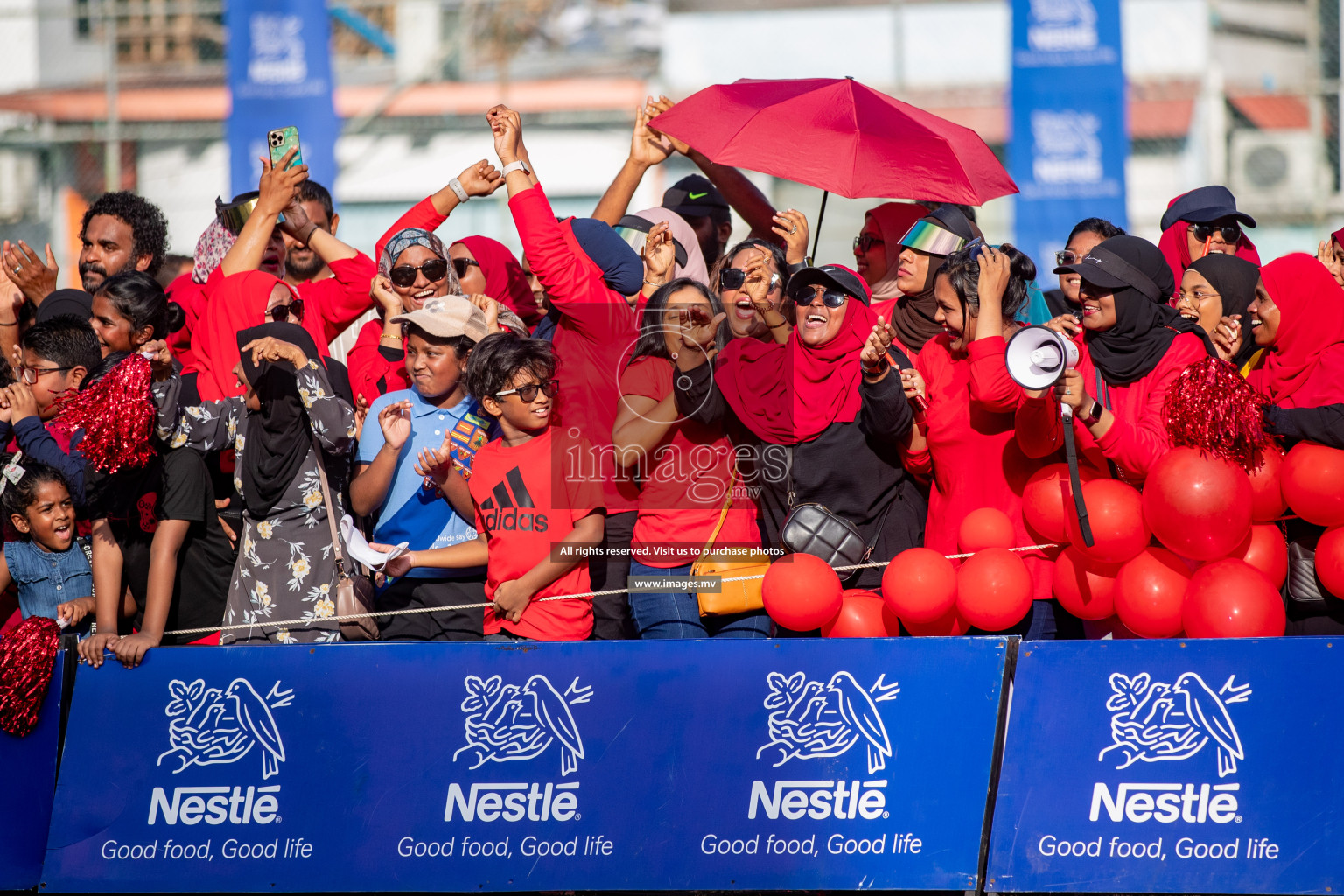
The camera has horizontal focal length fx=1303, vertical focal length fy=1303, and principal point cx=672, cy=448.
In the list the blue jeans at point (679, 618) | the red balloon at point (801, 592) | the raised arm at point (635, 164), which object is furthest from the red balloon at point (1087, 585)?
the raised arm at point (635, 164)

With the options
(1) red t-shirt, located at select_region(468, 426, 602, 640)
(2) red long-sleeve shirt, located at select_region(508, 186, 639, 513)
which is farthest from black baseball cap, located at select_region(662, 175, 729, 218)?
(1) red t-shirt, located at select_region(468, 426, 602, 640)

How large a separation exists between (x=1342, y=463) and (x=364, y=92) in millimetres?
16161

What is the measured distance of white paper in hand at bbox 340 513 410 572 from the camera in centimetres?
425

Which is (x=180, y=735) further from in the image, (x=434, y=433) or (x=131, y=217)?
(x=131, y=217)

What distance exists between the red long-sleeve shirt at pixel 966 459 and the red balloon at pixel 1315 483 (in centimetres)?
77

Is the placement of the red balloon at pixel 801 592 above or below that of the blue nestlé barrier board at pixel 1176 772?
above

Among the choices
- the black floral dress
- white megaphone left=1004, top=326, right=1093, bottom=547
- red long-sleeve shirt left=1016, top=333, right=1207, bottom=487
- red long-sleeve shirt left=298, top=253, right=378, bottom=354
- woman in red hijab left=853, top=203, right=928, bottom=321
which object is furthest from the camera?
woman in red hijab left=853, top=203, right=928, bottom=321

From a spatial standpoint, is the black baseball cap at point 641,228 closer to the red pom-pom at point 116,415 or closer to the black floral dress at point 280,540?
the black floral dress at point 280,540

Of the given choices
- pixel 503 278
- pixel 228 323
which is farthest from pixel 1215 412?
pixel 228 323

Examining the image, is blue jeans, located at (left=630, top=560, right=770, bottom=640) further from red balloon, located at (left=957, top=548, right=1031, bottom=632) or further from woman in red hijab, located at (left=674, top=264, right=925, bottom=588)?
red balloon, located at (left=957, top=548, right=1031, bottom=632)

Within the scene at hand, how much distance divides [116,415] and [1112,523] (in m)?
3.28

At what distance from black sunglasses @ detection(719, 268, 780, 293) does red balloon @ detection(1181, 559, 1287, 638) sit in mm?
1772

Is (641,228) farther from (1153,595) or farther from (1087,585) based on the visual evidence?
(1153,595)

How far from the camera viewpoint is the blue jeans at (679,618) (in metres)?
4.35
